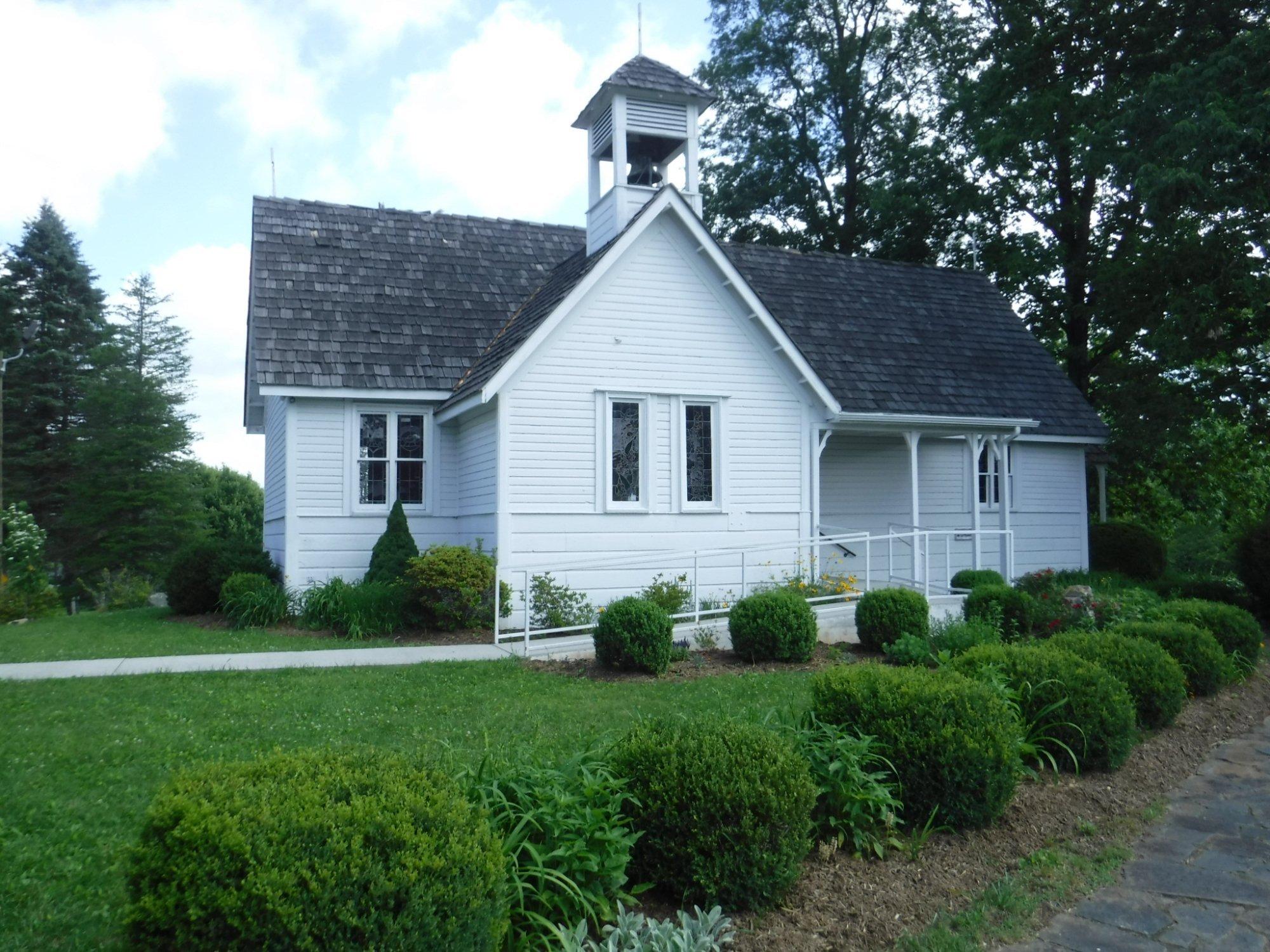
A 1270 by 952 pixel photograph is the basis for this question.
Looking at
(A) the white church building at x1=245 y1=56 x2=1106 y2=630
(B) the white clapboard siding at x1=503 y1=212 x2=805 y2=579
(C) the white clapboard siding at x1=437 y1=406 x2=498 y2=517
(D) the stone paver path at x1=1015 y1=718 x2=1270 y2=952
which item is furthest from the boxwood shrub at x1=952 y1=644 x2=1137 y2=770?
(C) the white clapboard siding at x1=437 y1=406 x2=498 y2=517

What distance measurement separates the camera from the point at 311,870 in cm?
346

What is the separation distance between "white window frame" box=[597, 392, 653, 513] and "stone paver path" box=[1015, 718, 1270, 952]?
926 centimetres

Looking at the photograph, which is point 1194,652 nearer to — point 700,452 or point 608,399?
point 700,452

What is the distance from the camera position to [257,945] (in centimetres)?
335

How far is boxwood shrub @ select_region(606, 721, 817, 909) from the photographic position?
482cm

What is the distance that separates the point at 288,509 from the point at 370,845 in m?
13.2

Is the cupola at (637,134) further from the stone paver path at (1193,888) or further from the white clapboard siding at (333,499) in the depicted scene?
the stone paver path at (1193,888)

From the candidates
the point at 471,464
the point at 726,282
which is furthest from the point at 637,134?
the point at 471,464

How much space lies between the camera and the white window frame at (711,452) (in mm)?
15836

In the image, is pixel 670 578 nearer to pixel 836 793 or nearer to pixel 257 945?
pixel 836 793

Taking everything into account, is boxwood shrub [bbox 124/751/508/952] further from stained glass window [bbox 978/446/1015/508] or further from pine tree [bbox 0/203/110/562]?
pine tree [bbox 0/203/110/562]

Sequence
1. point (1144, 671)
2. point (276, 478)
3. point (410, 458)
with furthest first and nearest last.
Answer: point (276, 478), point (410, 458), point (1144, 671)

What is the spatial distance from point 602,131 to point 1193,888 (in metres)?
15.1

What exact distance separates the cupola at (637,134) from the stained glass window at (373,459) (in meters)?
4.78
